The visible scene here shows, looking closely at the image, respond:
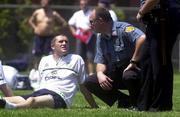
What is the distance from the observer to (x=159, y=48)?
8055mm

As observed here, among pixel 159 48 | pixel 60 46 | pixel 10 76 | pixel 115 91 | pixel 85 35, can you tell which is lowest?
pixel 85 35

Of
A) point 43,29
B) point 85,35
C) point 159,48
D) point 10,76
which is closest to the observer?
point 159,48

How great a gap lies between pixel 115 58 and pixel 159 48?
2.93 ft

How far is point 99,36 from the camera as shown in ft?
28.9

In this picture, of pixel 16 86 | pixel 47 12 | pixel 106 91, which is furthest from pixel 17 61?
pixel 106 91

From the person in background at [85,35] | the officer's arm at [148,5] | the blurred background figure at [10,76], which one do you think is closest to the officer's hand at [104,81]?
the officer's arm at [148,5]

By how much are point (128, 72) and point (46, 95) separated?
3.32ft

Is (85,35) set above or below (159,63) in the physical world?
below

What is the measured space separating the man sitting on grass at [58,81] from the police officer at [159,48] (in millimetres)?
1042

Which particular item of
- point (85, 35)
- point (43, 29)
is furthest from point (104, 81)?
point (43, 29)

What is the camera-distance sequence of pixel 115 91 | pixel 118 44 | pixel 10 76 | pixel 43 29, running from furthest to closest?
pixel 43 29, pixel 10 76, pixel 115 91, pixel 118 44

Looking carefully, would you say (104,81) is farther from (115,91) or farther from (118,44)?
(118,44)

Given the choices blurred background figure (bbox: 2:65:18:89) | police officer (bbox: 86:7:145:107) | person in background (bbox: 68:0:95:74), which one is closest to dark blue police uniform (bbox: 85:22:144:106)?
police officer (bbox: 86:7:145:107)

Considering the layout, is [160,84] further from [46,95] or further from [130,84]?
[46,95]
